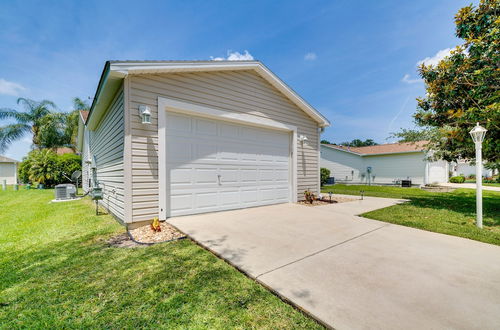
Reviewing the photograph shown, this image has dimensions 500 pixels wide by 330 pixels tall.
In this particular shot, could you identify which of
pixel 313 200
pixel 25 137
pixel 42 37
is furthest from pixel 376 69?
pixel 25 137

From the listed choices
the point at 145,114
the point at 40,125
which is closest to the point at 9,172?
the point at 40,125

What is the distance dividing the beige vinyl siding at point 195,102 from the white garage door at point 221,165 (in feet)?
1.32

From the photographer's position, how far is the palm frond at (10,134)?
1792cm

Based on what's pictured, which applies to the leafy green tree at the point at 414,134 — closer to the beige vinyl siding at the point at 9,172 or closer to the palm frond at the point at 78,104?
the palm frond at the point at 78,104

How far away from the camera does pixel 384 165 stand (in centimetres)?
1823

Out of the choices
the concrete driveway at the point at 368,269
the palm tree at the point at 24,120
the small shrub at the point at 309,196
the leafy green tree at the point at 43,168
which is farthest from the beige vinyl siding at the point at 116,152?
the palm tree at the point at 24,120

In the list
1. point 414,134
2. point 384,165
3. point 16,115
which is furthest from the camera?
point 16,115

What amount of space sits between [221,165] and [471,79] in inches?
267

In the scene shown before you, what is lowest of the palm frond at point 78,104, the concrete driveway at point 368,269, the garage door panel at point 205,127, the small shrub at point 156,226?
the concrete driveway at point 368,269

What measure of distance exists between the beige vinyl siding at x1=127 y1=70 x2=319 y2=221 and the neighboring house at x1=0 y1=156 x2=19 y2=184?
91.5 feet

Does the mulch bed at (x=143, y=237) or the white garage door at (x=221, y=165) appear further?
the white garage door at (x=221, y=165)

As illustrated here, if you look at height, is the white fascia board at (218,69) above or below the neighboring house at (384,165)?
above

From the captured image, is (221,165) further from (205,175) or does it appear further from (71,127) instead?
(71,127)

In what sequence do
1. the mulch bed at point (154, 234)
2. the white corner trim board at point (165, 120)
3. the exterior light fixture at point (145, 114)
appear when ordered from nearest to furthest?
1. the mulch bed at point (154, 234)
2. the exterior light fixture at point (145, 114)
3. the white corner trim board at point (165, 120)
